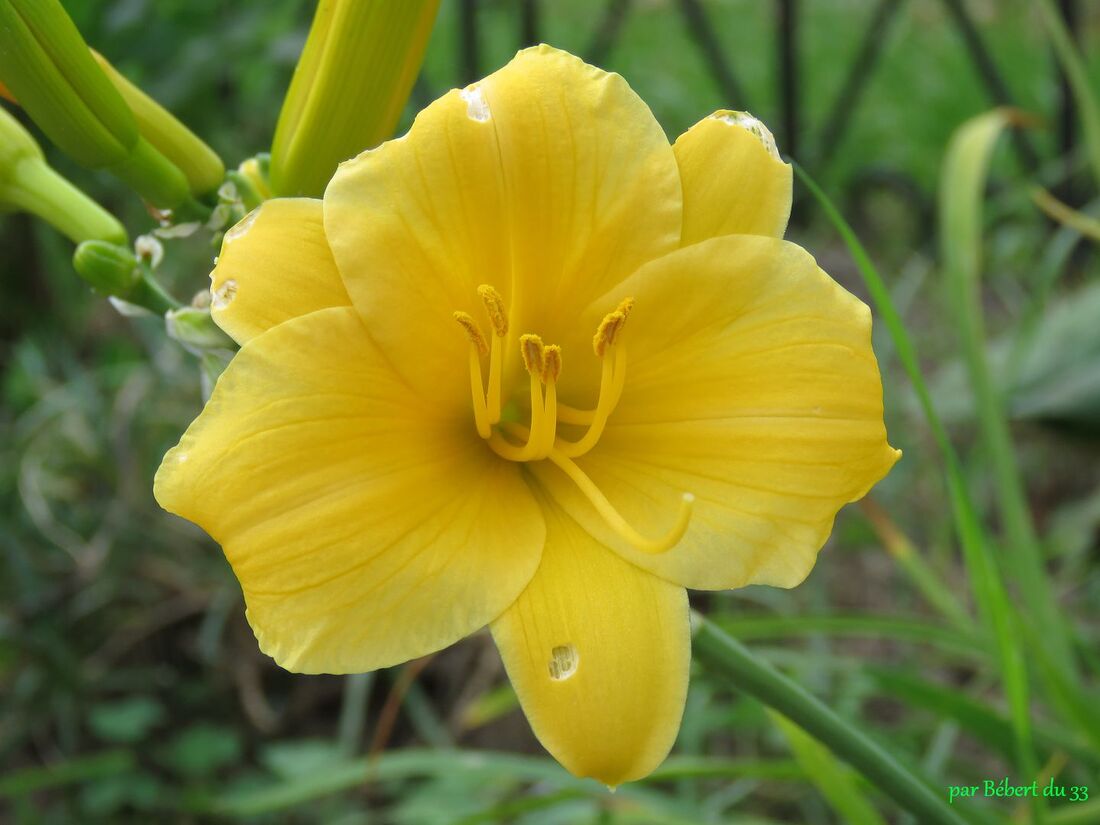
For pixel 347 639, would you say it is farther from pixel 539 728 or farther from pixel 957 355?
pixel 957 355

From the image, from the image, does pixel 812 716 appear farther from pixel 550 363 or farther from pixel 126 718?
pixel 126 718

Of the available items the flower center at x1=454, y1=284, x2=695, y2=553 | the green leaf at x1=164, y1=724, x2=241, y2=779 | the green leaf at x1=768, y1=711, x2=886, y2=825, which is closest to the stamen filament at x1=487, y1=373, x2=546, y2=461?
the flower center at x1=454, y1=284, x2=695, y2=553

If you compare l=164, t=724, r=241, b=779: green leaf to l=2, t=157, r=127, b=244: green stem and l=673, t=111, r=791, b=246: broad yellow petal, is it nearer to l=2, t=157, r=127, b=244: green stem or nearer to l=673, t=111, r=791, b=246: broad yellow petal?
l=2, t=157, r=127, b=244: green stem

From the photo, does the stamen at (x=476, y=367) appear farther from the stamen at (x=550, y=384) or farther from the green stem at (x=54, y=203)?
the green stem at (x=54, y=203)

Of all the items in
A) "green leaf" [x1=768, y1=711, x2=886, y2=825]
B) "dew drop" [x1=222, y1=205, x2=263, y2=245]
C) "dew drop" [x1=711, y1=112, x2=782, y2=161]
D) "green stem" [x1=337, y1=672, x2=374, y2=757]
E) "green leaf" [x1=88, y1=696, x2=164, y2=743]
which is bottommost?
"green stem" [x1=337, y1=672, x2=374, y2=757]

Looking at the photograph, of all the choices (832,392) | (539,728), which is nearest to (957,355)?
(832,392)

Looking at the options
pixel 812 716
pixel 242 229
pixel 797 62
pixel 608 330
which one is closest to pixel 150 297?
pixel 242 229
